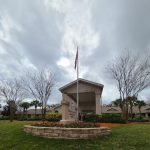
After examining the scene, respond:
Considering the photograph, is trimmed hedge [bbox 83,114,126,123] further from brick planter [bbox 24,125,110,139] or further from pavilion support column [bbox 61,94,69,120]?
brick planter [bbox 24,125,110,139]

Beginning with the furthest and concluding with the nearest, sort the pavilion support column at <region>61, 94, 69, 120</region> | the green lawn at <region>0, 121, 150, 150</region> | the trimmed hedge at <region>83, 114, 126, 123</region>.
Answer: the trimmed hedge at <region>83, 114, 126, 123</region> → the pavilion support column at <region>61, 94, 69, 120</region> → the green lawn at <region>0, 121, 150, 150</region>

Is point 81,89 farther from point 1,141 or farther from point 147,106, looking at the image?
point 147,106

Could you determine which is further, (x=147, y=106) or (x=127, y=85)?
(x=147, y=106)

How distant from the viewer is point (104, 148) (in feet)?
25.5

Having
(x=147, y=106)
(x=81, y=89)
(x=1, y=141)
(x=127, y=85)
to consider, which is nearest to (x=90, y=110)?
(x=127, y=85)

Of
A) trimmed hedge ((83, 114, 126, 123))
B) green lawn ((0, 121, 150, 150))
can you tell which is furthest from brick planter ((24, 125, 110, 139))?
trimmed hedge ((83, 114, 126, 123))

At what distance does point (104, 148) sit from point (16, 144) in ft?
13.0

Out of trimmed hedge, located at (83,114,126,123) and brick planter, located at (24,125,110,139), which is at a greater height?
trimmed hedge, located at (83,114,126,123)

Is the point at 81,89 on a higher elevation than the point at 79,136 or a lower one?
higher

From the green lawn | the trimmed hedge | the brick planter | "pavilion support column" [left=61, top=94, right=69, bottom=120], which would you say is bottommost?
the green lawn

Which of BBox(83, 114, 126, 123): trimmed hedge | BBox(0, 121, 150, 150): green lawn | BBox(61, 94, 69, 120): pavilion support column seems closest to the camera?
BBox(0, 121, 150, 150): green lawn

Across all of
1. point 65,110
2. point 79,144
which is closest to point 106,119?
point 65,110

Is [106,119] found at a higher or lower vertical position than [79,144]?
higher

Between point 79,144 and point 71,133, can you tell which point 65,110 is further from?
point 79,144
